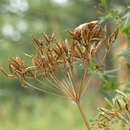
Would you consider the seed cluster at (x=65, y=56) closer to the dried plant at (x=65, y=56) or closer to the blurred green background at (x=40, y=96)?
the dried plant at (x=65, y=56)

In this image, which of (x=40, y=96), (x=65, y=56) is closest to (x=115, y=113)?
(x=65, y=56)

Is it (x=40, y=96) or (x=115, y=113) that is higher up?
(x=115, y=113)

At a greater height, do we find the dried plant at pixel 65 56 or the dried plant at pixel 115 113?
the dried plant at pixel 65 56

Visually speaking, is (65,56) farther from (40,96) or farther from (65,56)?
(40,96)

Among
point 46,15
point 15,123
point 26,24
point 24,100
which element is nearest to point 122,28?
point 15,123

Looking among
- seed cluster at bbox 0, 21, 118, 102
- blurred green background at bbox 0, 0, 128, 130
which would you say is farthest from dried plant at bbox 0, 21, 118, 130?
blurred green background at bbox 0, 0, 128, 130

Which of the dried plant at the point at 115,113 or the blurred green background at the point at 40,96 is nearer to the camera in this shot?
the dried plant at the point at 115,113

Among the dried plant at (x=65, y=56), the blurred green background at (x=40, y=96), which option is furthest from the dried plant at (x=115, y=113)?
the blurred green background at (x=40, y=96)

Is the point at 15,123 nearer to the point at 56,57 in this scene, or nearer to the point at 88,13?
the point at 88,13
